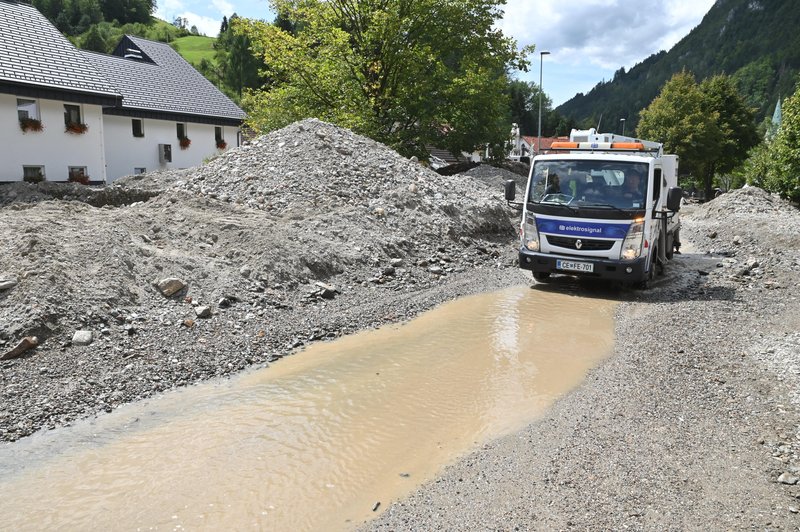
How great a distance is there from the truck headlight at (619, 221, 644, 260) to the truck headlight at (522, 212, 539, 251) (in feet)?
5.01

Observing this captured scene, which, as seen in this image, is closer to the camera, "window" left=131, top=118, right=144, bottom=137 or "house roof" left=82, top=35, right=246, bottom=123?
"window" left=131, top=118, right=144, bottom=137

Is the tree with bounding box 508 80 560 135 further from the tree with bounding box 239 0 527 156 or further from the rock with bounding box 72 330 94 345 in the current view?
the rock with bounding box 72 330 94 345

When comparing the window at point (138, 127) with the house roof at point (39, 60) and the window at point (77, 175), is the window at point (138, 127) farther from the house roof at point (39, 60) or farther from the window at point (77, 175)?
the window at point (77, 175)

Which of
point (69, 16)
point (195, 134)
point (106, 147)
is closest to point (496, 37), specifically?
point (195, 134)

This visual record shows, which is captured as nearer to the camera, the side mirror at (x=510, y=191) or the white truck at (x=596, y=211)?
the white truck at (x=596, y=211)

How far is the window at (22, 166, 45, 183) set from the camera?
2089cm

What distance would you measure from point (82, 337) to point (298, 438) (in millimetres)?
3490

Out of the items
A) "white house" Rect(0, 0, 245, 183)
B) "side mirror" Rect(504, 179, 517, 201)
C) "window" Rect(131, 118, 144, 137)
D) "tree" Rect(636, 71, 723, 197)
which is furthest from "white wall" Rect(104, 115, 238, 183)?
→ "tree" Rect(636, 71, 723, 197)

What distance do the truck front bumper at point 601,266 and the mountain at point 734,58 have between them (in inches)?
4275

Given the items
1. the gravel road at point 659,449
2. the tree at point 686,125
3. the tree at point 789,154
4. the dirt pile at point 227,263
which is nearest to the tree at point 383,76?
the dirt pile at point 227,263

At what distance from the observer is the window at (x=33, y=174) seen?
20891 millimetres

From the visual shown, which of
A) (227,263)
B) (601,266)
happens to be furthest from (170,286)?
(601,266)

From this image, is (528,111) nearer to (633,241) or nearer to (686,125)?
(686,125)

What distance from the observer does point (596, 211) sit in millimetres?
9961
